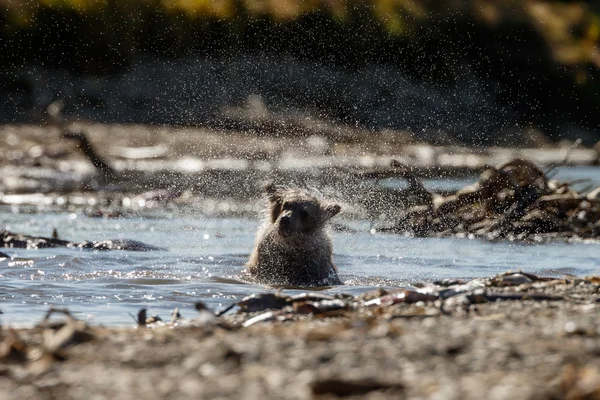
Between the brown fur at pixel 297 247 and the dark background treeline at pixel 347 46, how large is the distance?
43.1 ft

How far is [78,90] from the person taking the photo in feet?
77.7

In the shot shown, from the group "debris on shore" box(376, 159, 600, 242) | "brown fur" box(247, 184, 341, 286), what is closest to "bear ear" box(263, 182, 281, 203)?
"brown fur" box(247, 184, 341, 286)

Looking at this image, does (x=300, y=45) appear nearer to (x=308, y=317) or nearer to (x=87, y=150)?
(x=87, y=150)

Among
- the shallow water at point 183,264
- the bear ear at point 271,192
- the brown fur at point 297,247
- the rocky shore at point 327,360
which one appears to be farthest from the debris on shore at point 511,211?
the rocky shore at point 327,360

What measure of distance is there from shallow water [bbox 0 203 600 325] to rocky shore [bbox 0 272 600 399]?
223cm

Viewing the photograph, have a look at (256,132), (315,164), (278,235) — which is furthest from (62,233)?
(256,132)

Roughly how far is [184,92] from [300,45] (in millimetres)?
3835

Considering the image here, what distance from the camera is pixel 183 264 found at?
1047 cm

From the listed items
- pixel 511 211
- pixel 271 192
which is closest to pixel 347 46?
pixel 511 211

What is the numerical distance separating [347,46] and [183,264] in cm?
1763

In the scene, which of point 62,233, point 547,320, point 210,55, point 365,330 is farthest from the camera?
point 210,55

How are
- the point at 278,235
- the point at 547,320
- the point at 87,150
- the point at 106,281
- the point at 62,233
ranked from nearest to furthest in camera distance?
1. the point at 547,320
2. the point at 106,281
3. the point at 278,235
4. the point at 62,233
5. the point at 87,150

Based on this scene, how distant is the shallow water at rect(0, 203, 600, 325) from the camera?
7.82 metres

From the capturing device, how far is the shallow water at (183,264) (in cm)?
782
